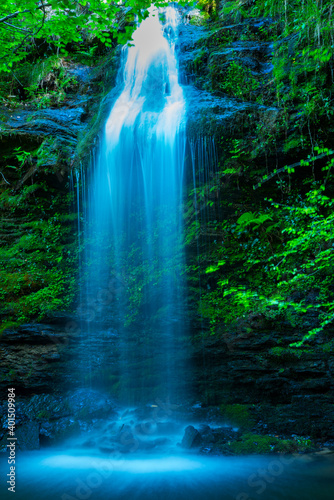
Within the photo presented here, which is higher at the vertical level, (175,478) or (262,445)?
(262,445)

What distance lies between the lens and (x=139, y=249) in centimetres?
700

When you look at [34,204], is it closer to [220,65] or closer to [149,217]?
[149,217]

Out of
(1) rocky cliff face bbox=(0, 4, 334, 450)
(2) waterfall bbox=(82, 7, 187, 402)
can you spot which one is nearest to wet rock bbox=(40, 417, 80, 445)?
(1) rocky cliff face bbox=(0, 4, 334, 450)

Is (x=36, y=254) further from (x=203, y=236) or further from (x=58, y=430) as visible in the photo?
(x=203, y=236)

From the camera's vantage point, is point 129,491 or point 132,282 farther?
point 132,282

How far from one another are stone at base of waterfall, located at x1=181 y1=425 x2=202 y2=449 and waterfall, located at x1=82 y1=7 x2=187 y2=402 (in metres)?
0.99

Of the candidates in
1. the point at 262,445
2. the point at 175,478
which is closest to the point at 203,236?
the point at 262,445

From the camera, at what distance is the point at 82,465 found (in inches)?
174

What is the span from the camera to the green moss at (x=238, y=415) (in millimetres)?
4869

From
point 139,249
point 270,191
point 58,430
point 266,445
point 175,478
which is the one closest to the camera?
point 175,478

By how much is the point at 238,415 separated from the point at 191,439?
927mm

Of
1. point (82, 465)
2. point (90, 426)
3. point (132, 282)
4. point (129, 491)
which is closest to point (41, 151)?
point (132, 282)

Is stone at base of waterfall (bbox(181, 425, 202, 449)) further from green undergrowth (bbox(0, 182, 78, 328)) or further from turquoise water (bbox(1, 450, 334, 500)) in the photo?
green undergrowth (bbox(0, 182, 78, 328))

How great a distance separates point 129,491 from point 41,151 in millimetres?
7400
